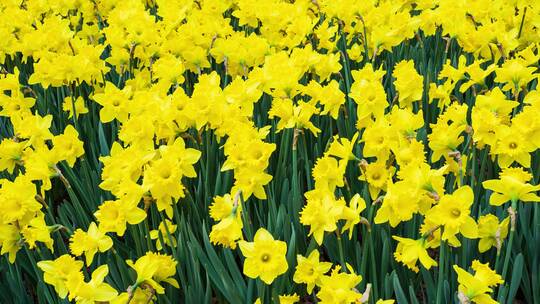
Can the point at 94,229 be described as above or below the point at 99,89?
below

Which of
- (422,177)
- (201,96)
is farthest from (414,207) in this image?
(201,96)

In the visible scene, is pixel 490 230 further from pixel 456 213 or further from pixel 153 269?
pixel 153 269

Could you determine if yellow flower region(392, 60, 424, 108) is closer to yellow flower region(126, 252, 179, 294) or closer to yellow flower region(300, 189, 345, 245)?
yellow flower region(300, 189, 345, 245)

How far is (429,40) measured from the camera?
370 centimetres

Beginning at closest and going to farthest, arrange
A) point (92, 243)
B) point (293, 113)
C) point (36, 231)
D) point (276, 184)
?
point (92, 243)
point (36, 231)
point (293, 113)
point (276, 184)

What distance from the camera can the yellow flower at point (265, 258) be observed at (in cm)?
147

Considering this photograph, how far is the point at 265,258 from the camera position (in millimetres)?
1513

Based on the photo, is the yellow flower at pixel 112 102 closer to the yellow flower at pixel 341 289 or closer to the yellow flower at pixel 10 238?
the yellow flower at pixel 10 238

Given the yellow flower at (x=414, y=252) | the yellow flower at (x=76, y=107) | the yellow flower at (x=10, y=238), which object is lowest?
the yellow flower at (x=414, y=252)

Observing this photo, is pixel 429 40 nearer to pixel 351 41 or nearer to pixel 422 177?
pixel 351 41

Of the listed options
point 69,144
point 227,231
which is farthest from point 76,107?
point 227,231

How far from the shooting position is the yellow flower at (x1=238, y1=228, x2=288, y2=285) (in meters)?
1.47

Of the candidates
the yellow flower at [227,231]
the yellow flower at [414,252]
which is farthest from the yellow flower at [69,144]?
the yellow flower at [414,252]

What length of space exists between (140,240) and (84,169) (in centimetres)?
57
